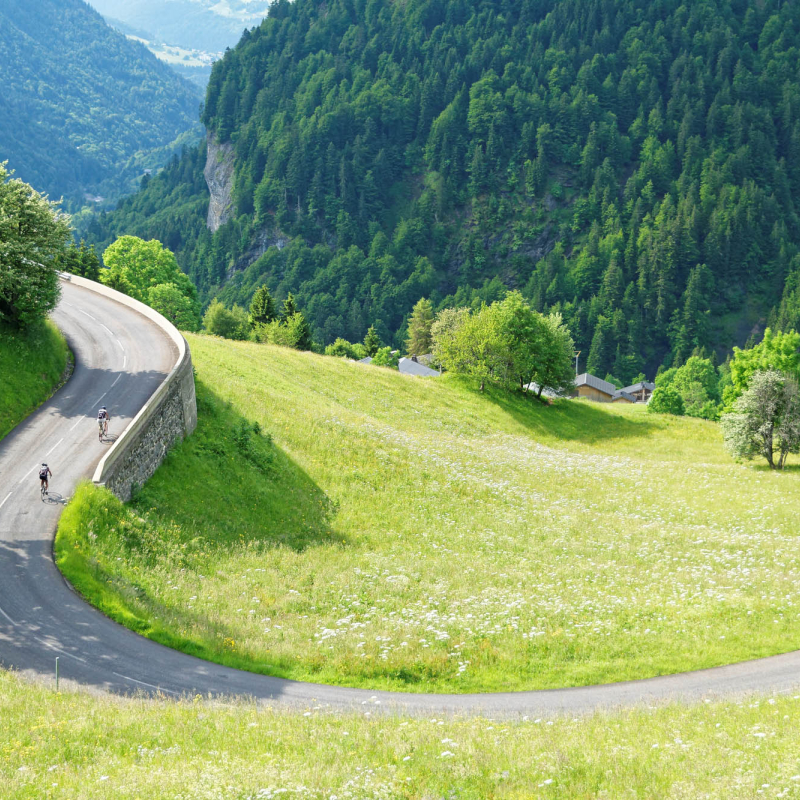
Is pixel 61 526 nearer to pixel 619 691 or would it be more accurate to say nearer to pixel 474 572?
pixel 474 572

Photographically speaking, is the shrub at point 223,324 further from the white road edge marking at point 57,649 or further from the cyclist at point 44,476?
the white road edge marking at point 57,649

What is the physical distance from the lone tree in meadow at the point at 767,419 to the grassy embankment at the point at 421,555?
198 inches

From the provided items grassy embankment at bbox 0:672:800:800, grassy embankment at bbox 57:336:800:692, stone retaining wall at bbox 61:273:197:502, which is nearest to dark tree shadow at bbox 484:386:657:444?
grassy embankment at bbox 57:336:800:692

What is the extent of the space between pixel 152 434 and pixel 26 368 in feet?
32.1

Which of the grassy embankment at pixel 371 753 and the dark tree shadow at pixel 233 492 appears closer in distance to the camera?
the grassy embankment at pixel 371 753

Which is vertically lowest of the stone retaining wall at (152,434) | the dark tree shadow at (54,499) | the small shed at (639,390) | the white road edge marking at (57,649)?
the white road edge marking at (57,649)

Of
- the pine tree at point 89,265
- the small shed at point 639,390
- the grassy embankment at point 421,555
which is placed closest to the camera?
the grassy embankment at point 421,555

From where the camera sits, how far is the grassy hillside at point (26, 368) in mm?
33125

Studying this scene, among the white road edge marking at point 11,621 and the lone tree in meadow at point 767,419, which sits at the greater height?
the lone tree in meadow at point 767,419

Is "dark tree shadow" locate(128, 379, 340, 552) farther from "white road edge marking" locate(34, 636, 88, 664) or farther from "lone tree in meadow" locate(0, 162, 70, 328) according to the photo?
"lone tree in meadow" locate(0, 162, 70, 328)

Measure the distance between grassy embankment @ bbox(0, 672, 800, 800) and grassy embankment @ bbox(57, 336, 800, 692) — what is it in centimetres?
447

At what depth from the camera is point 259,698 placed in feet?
59.5

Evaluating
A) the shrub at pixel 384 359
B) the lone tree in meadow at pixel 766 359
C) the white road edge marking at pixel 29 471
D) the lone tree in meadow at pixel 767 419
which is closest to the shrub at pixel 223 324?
the shrub at pixel 384 359

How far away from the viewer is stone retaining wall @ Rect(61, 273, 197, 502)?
90.5ft
